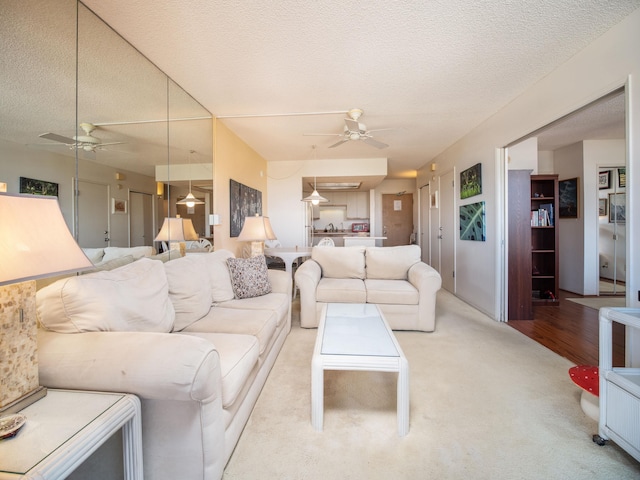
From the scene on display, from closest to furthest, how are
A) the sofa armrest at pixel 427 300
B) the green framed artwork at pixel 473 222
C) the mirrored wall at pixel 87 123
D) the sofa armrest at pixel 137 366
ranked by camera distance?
the sofa armrest at pixel 137 366, the mirrored wall at pixel 87 123, the sofa armrest at pixel 427 300, the green framed artwork at pixel 473 222

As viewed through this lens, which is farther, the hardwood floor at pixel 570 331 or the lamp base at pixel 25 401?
the hardwood floor at pixel 570 331

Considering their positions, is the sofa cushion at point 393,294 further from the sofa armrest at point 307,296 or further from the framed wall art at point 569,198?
the framed wall art at point 569,198

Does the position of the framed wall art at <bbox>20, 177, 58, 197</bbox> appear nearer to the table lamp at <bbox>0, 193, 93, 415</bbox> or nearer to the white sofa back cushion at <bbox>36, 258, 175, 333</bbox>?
the white sofa back cushion at <bbox>36, 258, 175, 333</bbox>

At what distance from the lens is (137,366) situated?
931 mm

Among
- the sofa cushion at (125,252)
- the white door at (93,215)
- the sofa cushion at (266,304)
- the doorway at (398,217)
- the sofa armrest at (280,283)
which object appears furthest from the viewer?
the doorway at (398,217)

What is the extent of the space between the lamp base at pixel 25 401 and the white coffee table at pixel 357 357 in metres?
1.00

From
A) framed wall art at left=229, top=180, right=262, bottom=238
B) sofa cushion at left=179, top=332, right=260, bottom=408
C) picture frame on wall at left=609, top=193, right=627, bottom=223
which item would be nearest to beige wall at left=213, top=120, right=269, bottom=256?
framed wall art at left=229, top=180, right=262, bottom=238

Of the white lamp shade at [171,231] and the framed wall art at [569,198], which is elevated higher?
the framed wall art at [569,198]

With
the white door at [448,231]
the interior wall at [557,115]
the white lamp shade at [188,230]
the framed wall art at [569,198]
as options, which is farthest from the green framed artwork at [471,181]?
the white lamp shade at [188,230]

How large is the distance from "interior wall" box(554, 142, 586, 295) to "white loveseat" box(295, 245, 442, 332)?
3.04m

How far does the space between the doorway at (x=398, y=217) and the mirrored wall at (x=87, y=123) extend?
5.97 m

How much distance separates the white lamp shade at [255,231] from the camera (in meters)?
3.08

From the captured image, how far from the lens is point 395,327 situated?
2.79 meters

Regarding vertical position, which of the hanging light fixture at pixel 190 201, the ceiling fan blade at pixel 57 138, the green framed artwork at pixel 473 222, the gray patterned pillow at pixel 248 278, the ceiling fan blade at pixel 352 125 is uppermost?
the ceiling fan blade at pixel 352 125
